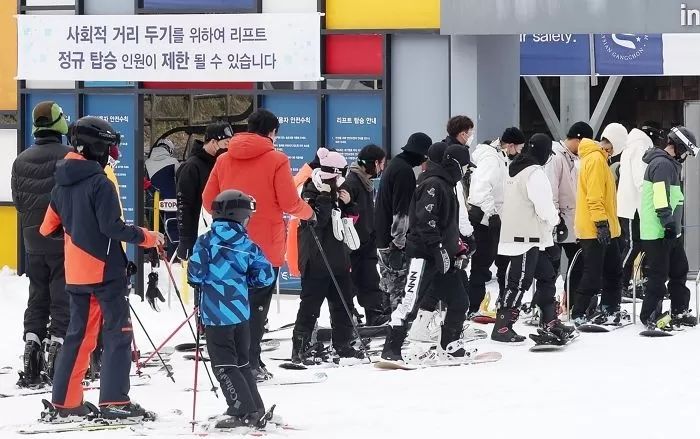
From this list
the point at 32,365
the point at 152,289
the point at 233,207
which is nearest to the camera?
the point at 233,207

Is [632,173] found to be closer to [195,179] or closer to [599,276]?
[599,276]

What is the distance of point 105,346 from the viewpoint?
8766mm

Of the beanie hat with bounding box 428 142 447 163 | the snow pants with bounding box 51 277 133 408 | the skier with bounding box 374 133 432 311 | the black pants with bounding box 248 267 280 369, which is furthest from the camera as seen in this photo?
the skier with bounding box 374 133 432 311

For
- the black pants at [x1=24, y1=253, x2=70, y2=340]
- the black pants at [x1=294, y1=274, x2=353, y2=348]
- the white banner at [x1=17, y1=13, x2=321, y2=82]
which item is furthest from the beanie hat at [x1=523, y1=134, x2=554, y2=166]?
the black pants at [x1=24, y1=253, x2=70, y2=340]

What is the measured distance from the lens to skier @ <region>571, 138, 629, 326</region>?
1259 cm

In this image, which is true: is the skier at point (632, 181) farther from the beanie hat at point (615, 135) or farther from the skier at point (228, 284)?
the skier at point (228, 284)

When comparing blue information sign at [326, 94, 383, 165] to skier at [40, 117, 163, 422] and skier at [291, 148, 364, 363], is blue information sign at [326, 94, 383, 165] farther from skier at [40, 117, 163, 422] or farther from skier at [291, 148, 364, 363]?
skier at [40, 117, 163, 422]

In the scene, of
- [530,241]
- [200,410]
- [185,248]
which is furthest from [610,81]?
[200,410]

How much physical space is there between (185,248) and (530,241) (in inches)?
109

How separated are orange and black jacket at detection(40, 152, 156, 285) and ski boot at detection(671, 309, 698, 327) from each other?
570 centimetres

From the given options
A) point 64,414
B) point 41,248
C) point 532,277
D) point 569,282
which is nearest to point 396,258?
point 532,277

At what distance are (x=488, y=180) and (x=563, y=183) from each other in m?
0.70

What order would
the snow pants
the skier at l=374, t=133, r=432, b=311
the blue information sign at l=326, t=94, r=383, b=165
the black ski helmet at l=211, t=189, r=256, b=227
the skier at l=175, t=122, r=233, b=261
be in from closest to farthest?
the black ski helmet at l=211, t=189, r=256, b=227 < the snow pants < the skier at l=175, t=122, r=233, b=261 < the skier at l=374, t=133, r=432, b=311 < the blue information sign at l=326, t=94, r=383, b=165

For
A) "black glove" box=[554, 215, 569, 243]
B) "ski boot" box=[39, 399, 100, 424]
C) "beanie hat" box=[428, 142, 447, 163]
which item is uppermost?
"beanie hat" box=[428, 142, 447, 163]
